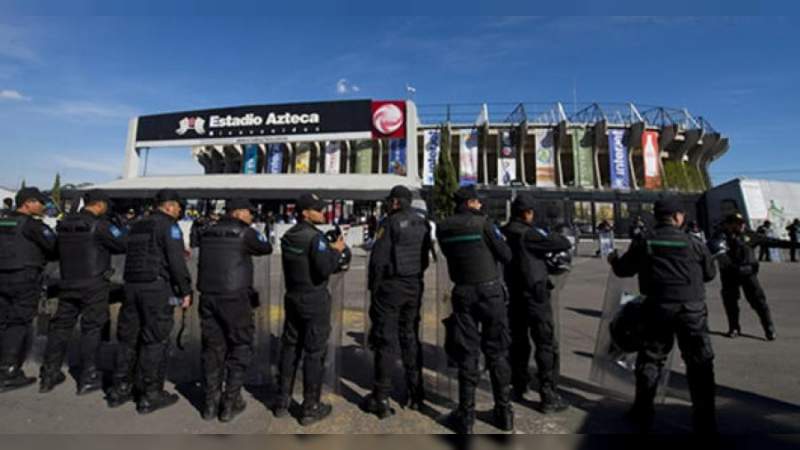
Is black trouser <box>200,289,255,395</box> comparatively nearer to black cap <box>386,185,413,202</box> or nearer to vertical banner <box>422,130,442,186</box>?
black cap <box>386,185,413,202</box>

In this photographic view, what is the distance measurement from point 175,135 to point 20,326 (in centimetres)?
2853

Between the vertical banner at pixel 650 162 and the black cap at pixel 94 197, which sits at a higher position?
the vertical banner at pixel 650 162

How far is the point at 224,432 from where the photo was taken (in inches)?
137

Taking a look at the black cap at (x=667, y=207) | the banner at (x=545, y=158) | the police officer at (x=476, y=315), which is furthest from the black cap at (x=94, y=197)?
the banner at (x=545, y=158)

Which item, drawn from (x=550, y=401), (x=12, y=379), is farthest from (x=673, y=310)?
(x=12, y=379)

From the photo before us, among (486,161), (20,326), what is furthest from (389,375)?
(486,161)

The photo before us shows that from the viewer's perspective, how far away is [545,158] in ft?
113

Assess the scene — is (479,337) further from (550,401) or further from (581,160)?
(581,160)

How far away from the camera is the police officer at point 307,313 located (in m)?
3.70

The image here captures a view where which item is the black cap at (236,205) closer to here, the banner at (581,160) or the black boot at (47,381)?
→ the black boot at (47,381)

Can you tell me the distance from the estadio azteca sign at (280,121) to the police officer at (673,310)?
2237 centimetres

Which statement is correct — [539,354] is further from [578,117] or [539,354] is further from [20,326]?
[578,117]

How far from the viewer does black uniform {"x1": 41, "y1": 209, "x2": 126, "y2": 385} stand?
4305 millimetres

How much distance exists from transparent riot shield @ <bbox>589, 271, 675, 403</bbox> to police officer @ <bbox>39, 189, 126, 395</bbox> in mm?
4781
